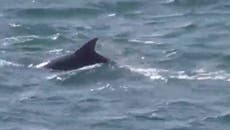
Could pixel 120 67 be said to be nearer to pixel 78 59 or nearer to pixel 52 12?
pixel 78 59

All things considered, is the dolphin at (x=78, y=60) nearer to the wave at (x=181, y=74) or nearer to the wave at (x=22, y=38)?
the wave at (x=181, y=74)

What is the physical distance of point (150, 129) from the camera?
20.1 meters

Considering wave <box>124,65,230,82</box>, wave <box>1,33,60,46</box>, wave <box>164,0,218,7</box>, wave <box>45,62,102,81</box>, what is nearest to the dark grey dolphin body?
wave <box>45,62,102,81</box>

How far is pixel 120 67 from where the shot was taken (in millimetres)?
24453

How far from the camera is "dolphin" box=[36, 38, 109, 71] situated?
2445 centimetres

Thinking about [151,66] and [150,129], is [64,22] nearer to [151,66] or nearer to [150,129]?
[151,66]

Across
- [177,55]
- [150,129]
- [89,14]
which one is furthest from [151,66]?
[89,14]

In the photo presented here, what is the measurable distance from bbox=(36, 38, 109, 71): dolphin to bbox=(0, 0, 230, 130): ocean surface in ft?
0.83

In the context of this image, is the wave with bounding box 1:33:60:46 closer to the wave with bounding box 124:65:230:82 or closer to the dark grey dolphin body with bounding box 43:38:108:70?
the dark grey dolphin body with bounding box 43:38:108:70

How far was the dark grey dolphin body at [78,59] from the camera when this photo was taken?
24469 millimetres

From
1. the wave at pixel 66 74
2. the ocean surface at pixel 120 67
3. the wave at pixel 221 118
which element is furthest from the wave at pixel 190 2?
the wave at pixel 221 118

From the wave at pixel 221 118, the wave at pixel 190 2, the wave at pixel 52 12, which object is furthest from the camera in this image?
the wave at pixel 190 2

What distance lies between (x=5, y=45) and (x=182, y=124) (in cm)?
762

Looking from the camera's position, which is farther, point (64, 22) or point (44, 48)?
point (64, 22)
